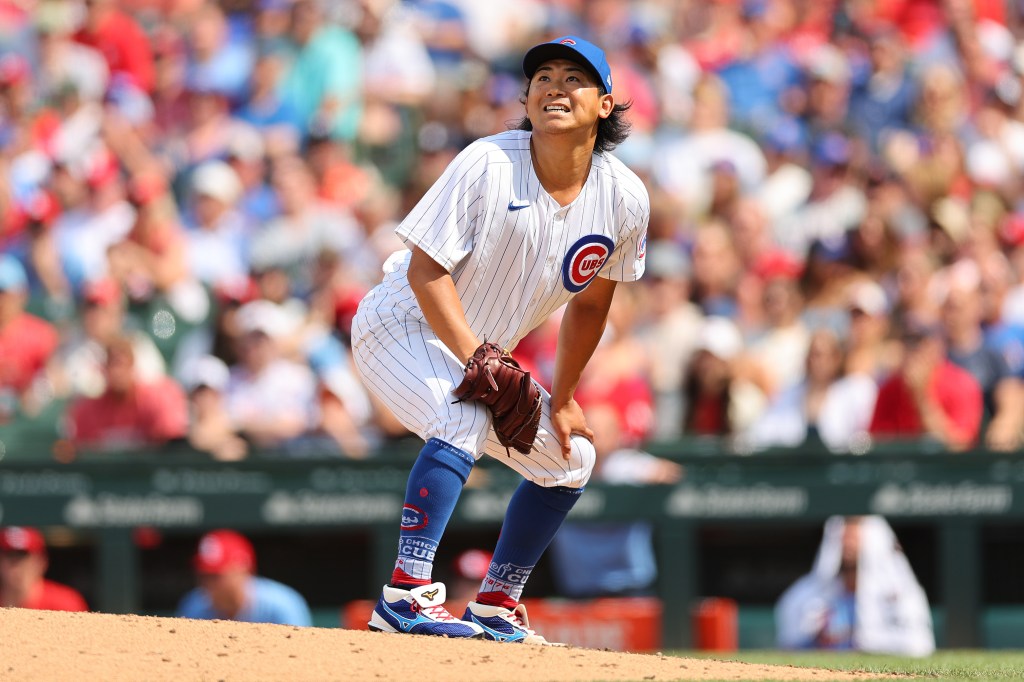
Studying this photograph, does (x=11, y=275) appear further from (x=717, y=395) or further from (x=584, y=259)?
(x=584, y=259)

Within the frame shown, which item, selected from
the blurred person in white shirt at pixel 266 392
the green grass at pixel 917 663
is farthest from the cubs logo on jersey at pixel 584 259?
the blurred person in white shirt at pixel 266 392

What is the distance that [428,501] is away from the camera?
14.9ft

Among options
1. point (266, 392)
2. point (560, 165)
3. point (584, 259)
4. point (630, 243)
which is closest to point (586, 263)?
point (584, 259)

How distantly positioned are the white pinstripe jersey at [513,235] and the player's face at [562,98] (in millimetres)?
168

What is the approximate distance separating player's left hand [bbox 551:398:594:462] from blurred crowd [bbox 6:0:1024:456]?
9.94 feet

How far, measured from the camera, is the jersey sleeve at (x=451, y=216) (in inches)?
178

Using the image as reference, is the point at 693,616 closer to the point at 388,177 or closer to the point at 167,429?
the point at 167,429

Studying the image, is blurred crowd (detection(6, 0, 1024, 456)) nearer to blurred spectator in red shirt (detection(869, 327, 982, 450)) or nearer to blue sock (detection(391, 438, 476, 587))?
blurred spectator in red shirt (detection(869, 327, 982, 450))

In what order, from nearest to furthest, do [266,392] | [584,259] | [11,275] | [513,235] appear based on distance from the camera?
[513,235], [584,259], [266,392], [11,275]

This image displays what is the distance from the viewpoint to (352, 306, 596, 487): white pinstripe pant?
4.59 metres

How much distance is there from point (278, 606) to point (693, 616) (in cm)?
204

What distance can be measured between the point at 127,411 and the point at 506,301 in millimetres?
4035

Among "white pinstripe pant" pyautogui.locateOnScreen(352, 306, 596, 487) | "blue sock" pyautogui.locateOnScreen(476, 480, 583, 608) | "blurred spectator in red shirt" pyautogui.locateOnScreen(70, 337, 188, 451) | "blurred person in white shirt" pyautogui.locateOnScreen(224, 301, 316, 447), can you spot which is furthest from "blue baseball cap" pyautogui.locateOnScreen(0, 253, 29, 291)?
"blue sock" pyautogui.locateOnScreen(476, 480, 583, 608)

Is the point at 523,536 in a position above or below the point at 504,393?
below
